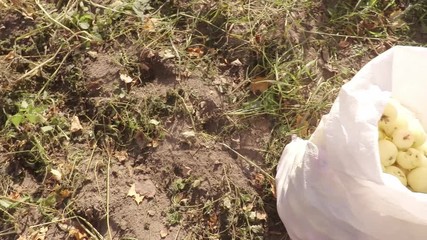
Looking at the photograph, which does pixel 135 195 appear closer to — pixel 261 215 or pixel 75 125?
pixel 75 125

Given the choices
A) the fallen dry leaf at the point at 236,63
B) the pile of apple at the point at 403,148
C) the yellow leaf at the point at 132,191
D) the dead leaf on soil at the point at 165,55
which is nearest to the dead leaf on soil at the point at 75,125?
the yellow leaf at the point at 132,191

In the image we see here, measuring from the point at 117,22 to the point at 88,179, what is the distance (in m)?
0.66

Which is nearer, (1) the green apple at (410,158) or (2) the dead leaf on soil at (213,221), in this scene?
(1) the green apple at (410,158)

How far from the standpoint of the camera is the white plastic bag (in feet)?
4.59

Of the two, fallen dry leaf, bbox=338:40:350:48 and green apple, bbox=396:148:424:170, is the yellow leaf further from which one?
fallen dry leaf, bbox=338:40:350:48

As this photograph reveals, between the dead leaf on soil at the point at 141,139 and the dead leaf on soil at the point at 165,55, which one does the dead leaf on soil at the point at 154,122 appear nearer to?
the dead leaf on soil at the point at 141,139

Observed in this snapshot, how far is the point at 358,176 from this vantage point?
1416mm

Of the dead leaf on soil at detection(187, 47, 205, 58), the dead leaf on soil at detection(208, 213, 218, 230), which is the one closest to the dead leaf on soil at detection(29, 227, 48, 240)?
the dead leaf on soil at detection(208, 213, 218, 230)

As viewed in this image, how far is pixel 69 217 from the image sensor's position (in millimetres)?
1862

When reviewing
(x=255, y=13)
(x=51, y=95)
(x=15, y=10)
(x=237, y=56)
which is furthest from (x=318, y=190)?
(x=15, y=10)

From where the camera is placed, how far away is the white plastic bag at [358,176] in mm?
1400

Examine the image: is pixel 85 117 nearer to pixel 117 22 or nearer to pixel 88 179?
pixel 88 179

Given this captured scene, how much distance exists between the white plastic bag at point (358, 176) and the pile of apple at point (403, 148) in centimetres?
13

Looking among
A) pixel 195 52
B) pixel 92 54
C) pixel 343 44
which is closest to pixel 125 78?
pixel 92 54
